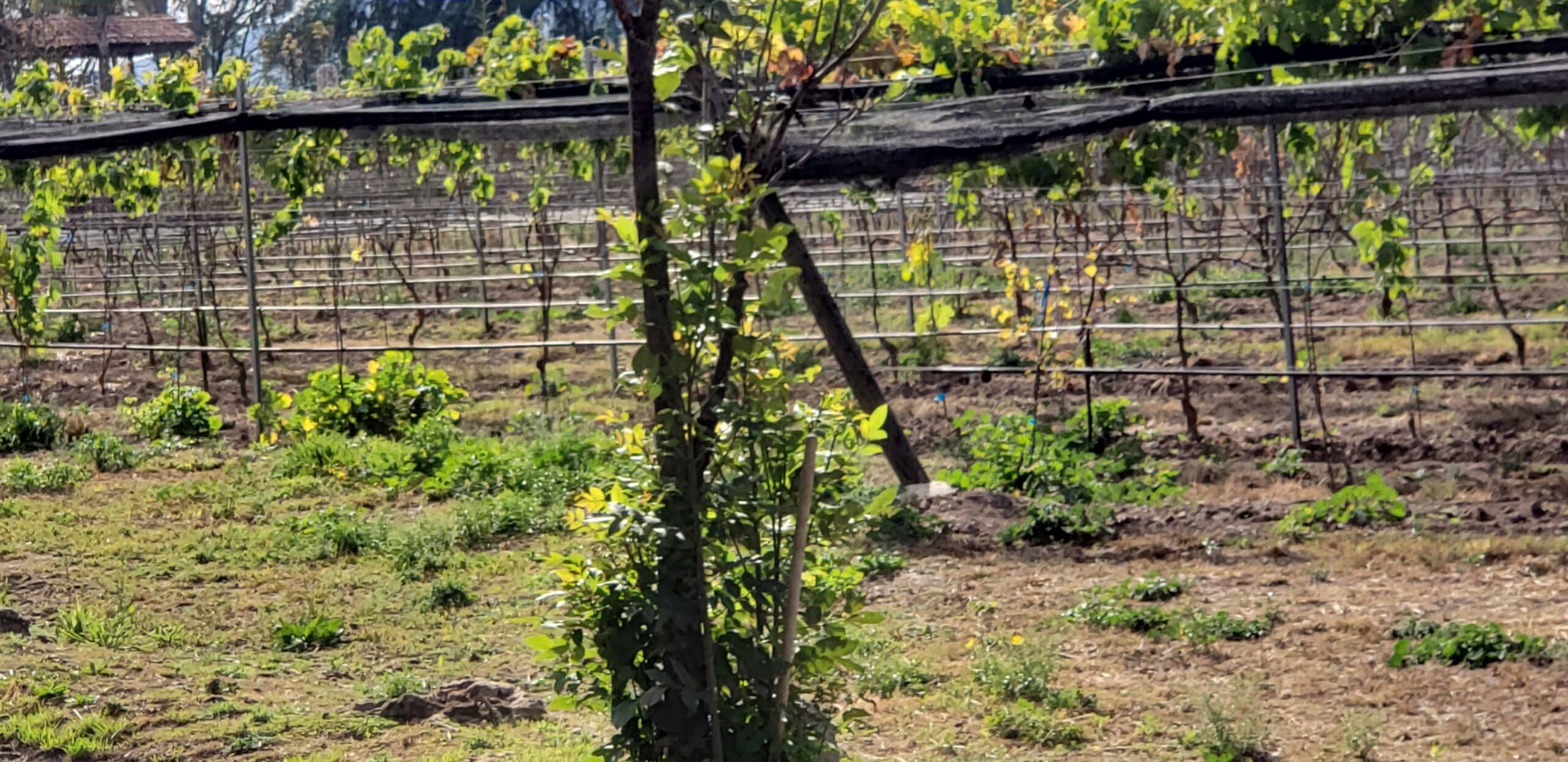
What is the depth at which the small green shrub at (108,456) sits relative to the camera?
883 centimetres

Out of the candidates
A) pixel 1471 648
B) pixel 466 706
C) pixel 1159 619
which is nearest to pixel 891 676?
pixel 1159 619

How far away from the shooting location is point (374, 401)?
9625 millimetres

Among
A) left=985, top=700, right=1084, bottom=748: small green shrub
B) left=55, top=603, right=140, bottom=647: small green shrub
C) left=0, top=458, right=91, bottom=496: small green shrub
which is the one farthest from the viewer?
left=0, top=458, right=91, bottom=496: small green shrub

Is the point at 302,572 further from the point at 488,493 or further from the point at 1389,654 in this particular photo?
the point at 1389,654

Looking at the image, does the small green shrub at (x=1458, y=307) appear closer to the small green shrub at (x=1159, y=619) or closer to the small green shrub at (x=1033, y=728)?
the small green shrub at (x=1159, y=619)

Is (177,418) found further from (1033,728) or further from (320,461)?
(1033,728)

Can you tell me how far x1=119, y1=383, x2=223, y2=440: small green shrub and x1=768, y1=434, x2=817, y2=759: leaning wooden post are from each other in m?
7.45

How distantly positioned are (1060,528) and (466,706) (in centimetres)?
283

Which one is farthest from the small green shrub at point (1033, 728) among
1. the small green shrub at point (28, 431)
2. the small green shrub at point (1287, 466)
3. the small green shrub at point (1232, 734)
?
the small green shrub at point (28, 431)

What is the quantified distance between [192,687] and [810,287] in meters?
2.86

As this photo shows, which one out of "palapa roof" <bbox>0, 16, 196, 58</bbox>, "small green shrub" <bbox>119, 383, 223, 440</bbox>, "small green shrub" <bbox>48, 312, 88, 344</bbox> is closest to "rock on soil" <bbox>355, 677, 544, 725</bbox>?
"small green shrub" <bbox>119, 383, 223, 440</bbox>

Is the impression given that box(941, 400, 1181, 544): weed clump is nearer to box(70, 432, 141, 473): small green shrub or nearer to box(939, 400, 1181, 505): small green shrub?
box(939, 400, 1181, 505): small green shrub

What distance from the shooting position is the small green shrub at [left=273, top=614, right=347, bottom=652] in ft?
17.9

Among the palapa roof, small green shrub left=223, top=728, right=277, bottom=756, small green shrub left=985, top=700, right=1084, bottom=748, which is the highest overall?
the palapa roof
